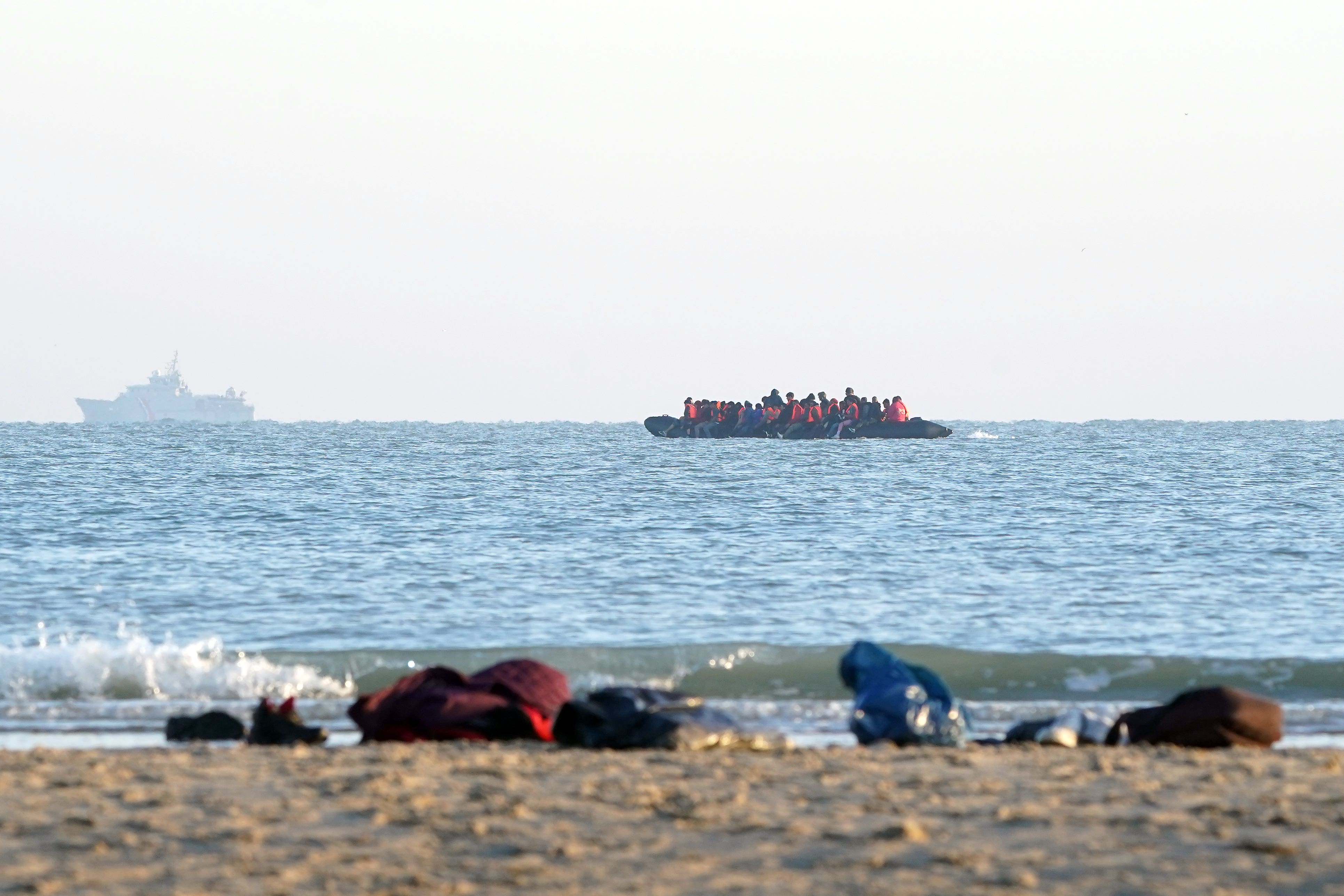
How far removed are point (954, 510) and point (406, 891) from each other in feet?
79.5

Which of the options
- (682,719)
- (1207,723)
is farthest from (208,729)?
(1207,723)

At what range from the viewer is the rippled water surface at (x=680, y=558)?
1348 centimetres

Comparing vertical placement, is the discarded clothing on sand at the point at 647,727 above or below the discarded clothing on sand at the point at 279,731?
above

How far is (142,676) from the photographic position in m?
10.8

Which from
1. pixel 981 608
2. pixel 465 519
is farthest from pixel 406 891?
pixel 465 519

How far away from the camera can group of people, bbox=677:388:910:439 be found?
6981 centimetres

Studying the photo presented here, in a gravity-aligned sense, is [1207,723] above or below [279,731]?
above

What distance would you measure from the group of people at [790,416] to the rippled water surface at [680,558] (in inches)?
969

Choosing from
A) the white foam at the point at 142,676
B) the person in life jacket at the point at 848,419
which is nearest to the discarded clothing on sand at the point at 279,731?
the white foam at the point at 142,676

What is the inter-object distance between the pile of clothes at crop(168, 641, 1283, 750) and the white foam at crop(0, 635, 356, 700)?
253cm

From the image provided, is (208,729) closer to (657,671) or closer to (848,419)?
(657,671)

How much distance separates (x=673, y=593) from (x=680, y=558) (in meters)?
3.43

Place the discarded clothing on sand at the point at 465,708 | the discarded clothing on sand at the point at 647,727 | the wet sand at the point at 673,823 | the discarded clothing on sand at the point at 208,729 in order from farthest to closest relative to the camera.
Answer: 1. the discarded clothing on sand at the point at 208,729
2. the discarded clothing on sand at the point at 465,708
3. the discarded clothing on sand at the point at 647,727
4. the wet sand at the point at 673,823

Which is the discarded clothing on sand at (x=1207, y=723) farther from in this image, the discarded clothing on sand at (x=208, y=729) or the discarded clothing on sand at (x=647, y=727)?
the discarded clothing on sand at (x=208, y=729)
